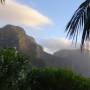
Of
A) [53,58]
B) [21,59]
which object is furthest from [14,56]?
[53,58]

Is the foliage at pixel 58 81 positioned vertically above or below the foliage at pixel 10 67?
below

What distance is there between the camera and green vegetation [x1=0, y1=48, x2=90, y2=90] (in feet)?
79.0

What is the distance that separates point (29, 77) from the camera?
31.0m

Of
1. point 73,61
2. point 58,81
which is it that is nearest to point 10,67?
point 58,81

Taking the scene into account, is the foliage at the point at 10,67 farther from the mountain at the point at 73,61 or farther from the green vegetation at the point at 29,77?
the mountain at the point at 73,61

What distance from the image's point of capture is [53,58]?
3666 inches

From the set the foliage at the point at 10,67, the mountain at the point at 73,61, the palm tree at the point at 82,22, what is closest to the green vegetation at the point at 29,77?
the foliage at the point at 10,67

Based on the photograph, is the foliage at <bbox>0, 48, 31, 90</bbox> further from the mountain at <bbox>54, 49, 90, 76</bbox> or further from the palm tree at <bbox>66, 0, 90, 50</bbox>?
the mountain at <bbox>54, 49, 90, 76</bbox>

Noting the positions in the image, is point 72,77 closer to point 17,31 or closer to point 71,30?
point 71,30

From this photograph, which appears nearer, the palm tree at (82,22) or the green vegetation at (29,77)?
the palm tree at (82,22)

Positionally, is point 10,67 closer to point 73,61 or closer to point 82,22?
point 82,22

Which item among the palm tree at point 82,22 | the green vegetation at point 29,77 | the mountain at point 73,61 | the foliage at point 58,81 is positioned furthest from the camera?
the mountain at point 73,61

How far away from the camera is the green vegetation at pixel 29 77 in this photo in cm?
2409

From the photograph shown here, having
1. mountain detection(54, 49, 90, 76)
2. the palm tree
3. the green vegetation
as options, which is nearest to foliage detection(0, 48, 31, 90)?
the green vegetation
